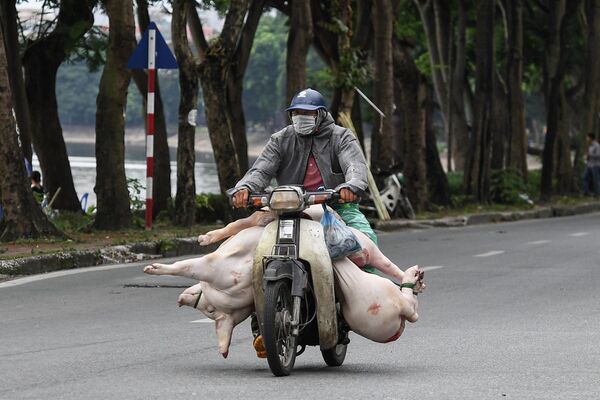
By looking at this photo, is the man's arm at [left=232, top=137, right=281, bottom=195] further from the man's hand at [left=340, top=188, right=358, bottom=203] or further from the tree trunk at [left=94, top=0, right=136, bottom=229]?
the tree trunk at [left=94, top=0, right=136, bottom=229]

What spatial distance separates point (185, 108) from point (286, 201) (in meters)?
14.1

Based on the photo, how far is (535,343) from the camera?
10656 millimetres

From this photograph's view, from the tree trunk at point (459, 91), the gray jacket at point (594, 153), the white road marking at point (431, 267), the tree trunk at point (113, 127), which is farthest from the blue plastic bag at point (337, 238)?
the gray jacket at point (594, 153)

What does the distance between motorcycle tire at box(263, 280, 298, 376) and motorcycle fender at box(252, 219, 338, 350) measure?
0.13 metres

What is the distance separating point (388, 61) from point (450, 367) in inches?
759

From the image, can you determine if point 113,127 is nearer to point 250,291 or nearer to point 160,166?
point 160,166

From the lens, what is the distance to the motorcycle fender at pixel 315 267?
8.87m

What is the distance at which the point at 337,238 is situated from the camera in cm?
909

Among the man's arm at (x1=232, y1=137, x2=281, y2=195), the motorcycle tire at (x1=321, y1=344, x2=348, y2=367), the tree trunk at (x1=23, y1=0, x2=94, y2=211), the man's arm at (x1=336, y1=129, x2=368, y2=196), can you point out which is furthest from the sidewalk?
the man's arm at (x1=336, y1=129, x2=368, y2=196)

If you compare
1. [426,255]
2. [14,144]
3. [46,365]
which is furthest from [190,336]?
[426,255]

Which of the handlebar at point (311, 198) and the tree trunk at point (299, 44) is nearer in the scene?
the handlebar at point (311, 198)

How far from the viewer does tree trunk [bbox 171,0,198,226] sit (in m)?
22.5

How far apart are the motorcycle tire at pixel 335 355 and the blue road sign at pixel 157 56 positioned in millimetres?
11970

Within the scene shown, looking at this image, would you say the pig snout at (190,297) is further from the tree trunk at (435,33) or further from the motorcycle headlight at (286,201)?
the tree trunk at (435,33)
